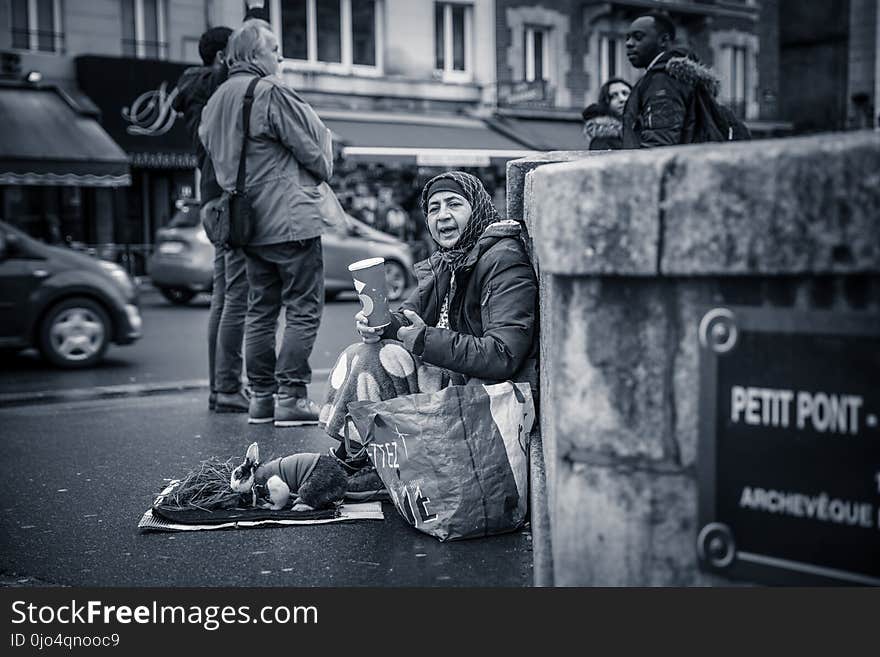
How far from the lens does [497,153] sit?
25547mm

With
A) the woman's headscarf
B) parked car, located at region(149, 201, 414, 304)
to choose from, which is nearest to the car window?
parked car, located at region(149, 201, 414, 304)

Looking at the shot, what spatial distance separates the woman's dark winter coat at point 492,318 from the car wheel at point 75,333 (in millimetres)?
6212

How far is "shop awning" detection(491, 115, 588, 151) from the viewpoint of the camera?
27.3 m

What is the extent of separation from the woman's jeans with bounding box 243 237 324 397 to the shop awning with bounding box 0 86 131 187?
47.1 ft

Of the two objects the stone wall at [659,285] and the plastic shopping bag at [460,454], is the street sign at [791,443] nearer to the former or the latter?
the stone wall at [659,285]

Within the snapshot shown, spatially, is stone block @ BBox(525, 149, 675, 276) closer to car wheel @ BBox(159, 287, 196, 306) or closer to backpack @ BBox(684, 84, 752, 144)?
backpack @ BBox(684, 84, 752, 144)

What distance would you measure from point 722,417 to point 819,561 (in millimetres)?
304

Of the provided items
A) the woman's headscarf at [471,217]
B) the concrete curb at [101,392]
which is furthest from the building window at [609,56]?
the woman's headscarf at [471,217]

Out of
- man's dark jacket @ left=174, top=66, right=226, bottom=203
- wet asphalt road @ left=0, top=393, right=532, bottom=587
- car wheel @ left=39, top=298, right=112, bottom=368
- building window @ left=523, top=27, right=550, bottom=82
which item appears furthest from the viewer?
building window @ left=523, top=27, right=550, bottom=82

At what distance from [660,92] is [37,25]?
18.6m

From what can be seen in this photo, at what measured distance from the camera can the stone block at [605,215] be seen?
210 centimetres

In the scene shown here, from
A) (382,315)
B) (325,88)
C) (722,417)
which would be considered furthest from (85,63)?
(722,417)

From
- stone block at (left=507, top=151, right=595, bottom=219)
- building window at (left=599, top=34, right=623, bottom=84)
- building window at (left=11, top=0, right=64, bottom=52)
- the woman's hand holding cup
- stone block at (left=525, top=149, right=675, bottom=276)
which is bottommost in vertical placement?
the woman's hand holding cup

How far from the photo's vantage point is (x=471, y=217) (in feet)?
13.6
